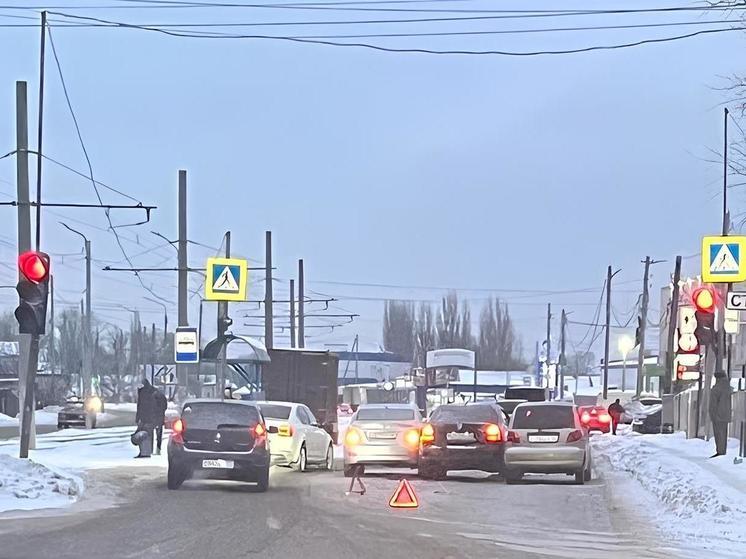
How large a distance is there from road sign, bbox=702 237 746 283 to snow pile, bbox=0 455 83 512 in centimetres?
1174

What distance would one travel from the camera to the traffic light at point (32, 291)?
1861cm

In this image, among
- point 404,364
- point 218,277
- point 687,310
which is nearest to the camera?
point 218,277

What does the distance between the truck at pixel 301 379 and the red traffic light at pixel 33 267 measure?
20395 millimetres

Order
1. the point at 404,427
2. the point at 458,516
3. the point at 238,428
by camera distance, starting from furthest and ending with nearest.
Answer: the point at 404,427 → the point at 238,428 → the point at 458,516

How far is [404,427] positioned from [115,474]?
18.8 ft

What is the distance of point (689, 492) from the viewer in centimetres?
1773

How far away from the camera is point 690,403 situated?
40656 mm

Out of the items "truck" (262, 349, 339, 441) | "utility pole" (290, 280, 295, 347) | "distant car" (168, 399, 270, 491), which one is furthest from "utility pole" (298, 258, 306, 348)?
"distant car" (168, 399, 270, 491)

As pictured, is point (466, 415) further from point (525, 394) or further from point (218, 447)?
point (525, 394)

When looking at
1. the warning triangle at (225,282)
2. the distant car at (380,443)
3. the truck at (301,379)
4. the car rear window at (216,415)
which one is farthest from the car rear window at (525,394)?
the car rear window at (216,415)

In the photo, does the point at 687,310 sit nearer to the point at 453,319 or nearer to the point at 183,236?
the point at 183,236

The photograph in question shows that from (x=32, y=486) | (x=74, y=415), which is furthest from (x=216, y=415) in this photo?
(x=74, y=415)

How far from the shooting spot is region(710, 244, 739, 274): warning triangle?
877 inches

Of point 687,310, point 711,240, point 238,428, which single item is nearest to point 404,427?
point 238,428
